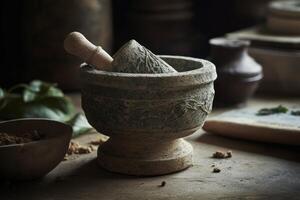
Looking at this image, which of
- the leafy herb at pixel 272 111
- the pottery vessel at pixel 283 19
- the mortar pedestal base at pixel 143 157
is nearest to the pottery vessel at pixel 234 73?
the leafy herb at pixel 272 111

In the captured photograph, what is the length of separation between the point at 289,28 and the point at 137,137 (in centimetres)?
165

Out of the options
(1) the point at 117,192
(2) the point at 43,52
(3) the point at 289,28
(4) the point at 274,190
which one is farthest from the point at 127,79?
(3) the point at 289,28

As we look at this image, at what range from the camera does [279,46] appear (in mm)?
3213

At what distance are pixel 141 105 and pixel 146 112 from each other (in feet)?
0.09

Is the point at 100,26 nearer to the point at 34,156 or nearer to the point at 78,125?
the point at 78,125

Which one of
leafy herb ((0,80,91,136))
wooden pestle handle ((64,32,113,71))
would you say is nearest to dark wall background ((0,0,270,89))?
leafy herb ((0,80,91,136))

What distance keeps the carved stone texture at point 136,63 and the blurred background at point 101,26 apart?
4.08 feet

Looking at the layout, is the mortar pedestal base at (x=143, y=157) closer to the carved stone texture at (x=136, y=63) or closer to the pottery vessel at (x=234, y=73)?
the carved stone texture at (x=136, y=63)

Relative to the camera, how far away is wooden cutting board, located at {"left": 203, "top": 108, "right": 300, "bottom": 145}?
236cm

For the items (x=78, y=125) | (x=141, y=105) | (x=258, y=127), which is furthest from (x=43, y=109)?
(x=258, y=127)

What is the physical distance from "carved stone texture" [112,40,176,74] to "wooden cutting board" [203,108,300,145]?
1.66 feet

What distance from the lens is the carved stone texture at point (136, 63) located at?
207cm

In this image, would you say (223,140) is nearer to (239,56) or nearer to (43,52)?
(239,56)

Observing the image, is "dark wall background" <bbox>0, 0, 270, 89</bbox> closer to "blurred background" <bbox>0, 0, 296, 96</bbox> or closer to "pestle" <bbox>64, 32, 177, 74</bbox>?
"blurred background" <bbox>0, 0, 296, 96</bbox>
